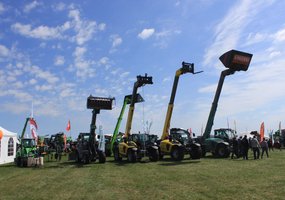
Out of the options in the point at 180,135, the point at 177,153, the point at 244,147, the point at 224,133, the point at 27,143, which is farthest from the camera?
the point at 224,133

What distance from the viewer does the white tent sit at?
95.4ft

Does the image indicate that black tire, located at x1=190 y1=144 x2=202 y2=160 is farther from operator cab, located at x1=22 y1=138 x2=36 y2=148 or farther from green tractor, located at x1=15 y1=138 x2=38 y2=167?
operator cab, located at x1=22 y1=138 x2=36 y2=148

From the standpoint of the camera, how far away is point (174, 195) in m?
10.3

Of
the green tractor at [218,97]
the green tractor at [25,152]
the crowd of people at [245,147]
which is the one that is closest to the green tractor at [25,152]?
the green tractor at [25,152]

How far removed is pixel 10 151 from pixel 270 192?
25.5 metres

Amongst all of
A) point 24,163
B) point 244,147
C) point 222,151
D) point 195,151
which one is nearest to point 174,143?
point 195,151

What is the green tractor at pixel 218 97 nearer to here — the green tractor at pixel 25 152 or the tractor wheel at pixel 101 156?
the tractor wheel at pixel 101 156

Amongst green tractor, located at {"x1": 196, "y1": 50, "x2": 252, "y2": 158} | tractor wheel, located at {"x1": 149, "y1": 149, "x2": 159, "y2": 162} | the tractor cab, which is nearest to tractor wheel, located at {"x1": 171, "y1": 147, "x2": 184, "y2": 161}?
tractor wheel, located at {"x1": 149, "y1": 149, "x2": 159, "y2": 162}

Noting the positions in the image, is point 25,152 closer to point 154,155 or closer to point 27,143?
point 27,143

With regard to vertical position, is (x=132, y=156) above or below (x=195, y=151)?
below

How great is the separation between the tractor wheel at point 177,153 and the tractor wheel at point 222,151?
393cm

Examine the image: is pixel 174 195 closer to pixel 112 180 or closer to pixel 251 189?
pixel 251 189

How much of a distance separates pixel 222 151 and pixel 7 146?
1731 centimetres

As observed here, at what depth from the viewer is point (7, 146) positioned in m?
30.1
